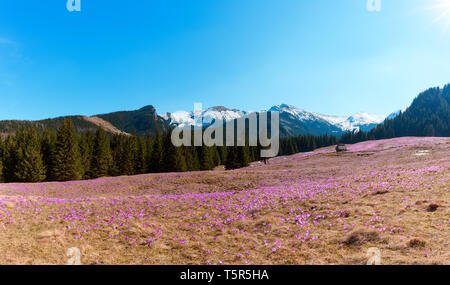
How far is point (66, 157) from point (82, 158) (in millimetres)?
11180

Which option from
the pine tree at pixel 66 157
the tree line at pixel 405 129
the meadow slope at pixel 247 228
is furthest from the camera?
the tree line at pixel 405 129

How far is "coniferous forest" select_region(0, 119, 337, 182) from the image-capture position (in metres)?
45.9

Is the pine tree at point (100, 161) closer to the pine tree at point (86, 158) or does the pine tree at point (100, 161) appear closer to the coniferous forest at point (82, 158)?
the coniferous forest at point (82, 158)

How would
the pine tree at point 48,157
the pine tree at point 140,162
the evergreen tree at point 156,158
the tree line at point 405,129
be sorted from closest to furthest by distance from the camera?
the pine tree at point 48,157 < the evergreen tree at point 156,158 < the pine tree at point 140,162 < the tree line at point 405,129

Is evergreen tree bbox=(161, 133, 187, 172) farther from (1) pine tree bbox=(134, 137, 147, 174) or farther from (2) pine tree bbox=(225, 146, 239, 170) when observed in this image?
(2) pine tree bbox=(225, 146, 239, 170)

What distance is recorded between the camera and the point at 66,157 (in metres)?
47.0

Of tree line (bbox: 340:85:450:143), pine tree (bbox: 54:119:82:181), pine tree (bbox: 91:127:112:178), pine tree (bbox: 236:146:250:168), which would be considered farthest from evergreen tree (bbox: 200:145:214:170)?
tree line (bbox: 340:85:450:143)

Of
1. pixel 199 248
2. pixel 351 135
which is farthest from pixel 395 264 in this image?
pixel 351 135

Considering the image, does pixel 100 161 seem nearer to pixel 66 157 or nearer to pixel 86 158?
pixel 86 158

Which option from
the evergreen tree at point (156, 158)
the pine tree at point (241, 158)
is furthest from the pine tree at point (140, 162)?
the pine tree at point (241, 158)

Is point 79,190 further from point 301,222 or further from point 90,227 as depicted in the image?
point 301,222

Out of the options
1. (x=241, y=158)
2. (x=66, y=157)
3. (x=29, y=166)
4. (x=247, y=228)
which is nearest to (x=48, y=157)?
(x=29, y=166)

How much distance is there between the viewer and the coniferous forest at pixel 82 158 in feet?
151

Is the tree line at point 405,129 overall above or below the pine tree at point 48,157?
above
